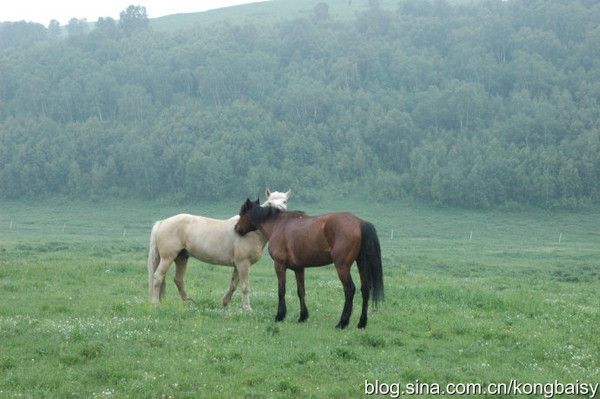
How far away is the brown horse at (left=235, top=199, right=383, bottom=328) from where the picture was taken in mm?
14703

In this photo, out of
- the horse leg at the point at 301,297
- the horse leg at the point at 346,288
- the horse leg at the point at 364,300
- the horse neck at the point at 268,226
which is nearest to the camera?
the horse leg at the point at 346,288

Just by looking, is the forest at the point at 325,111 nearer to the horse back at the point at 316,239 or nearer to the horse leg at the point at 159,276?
the horse leg at the point at 159,276

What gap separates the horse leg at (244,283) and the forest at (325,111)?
77.6m

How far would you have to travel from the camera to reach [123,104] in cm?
13500

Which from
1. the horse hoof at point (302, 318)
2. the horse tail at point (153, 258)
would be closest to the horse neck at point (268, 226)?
the horse hoof at point (302, 318)

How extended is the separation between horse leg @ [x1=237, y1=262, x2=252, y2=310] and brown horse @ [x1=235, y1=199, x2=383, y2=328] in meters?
1.08

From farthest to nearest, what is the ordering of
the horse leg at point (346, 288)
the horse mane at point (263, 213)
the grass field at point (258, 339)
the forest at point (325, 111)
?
the forest at point (325, 111)
the horse mane at point (263, 213)
the horse leg at point (346, 288)
the grass field at point (258, 339)

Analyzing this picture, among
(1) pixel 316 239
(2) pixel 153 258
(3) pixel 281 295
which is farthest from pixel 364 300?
(2) pixel 153 258

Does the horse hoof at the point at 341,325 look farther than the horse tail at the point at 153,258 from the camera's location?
No

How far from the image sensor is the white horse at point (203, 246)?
56.4ft

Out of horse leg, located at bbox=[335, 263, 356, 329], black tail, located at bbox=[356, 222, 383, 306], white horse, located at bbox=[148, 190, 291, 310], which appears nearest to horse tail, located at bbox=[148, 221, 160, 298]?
white horse, located at bbox=[148, 190, 291, 310]

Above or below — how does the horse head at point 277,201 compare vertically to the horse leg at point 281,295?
above

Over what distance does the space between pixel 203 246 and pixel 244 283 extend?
1.56 meters

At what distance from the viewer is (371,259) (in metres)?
14.8
